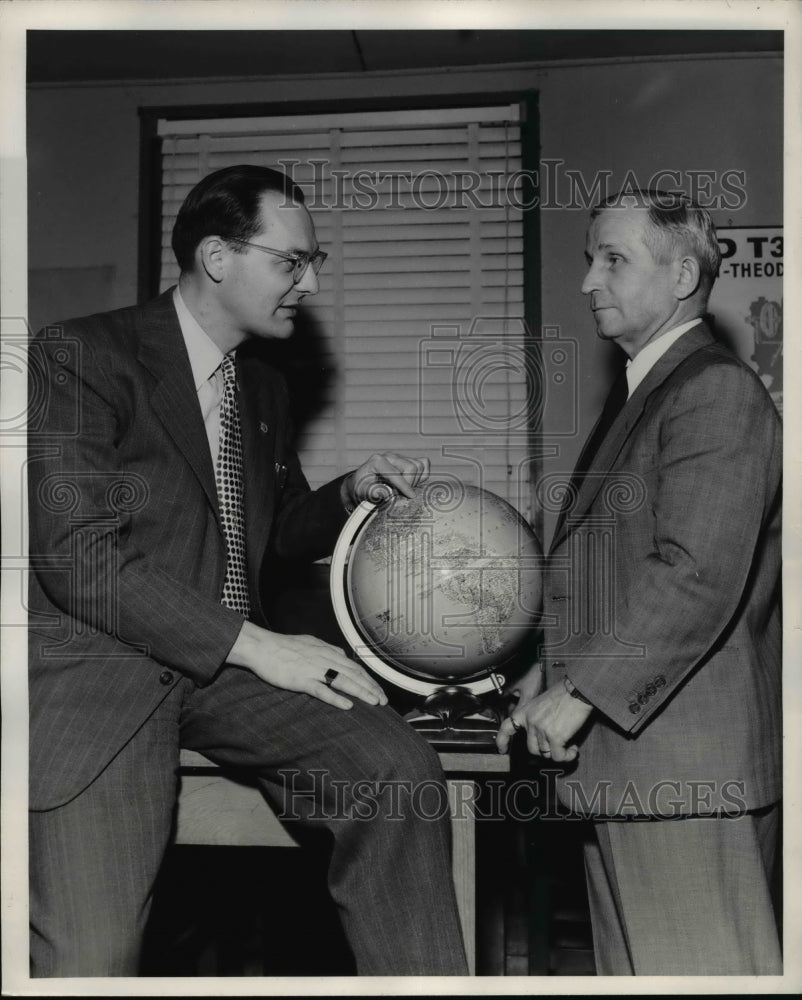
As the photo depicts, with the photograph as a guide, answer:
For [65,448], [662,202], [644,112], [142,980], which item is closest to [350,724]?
[142,980]

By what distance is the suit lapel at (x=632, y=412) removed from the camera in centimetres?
223

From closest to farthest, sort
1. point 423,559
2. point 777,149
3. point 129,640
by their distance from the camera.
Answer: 1. point 129,640
2. point 423,559
3. point 777,149

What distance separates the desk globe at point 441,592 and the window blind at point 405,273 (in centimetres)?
128

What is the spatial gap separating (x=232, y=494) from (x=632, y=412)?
979 millimetres

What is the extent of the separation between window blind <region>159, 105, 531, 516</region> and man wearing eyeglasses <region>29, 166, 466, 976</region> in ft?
4.48

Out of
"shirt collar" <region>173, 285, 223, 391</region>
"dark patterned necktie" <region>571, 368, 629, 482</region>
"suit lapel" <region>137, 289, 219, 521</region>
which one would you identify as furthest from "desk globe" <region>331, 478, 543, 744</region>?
"shirt collar" <region>173, 285, 223, 391</region>

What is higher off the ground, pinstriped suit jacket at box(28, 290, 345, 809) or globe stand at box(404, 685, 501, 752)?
pinstriped suit jacket at box(28, 290, 345, 809)

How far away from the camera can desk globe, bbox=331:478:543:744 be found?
89.7 inches

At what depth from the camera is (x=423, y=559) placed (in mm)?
2279

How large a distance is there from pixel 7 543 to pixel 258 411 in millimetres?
701

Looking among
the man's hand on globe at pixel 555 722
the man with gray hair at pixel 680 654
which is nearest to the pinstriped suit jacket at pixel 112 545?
the man's hand on globe at pixel 555 722

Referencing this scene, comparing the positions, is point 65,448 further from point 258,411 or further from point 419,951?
point 419,951

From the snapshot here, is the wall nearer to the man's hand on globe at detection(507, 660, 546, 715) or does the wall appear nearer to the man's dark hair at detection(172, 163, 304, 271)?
the man's dark hair at detection(172, 163, 304, 271)

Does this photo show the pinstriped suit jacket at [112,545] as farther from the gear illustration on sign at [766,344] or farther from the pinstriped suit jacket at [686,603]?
the gear illustration on sign at [766,344]
